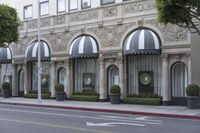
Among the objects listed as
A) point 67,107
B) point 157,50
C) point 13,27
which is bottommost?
point 67,107

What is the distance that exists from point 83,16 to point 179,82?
32.9 feet

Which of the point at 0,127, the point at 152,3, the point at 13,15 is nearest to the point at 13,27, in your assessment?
the point at 13,15

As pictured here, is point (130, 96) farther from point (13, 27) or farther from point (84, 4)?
point (13, 27)

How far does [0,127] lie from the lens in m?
15.5

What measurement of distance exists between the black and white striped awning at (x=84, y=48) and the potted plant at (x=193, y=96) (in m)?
9.27

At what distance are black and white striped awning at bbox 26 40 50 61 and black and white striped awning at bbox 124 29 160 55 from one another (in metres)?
9.39

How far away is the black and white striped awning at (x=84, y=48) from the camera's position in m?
31.4

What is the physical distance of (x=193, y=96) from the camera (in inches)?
956

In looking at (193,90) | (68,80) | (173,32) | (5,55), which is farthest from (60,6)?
(193,90)

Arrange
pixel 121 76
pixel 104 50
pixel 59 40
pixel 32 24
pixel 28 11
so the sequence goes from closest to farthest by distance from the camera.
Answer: pixel 121 76 < pixel 104 50 < pixel 59 40 < pixel 32 24 < pixel 28 11

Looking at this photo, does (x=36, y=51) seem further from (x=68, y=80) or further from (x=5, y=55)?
(x=5, y=55)

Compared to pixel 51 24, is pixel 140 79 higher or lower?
lower

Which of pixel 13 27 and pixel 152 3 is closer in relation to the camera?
pixel 152 3

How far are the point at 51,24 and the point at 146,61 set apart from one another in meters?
10.5
